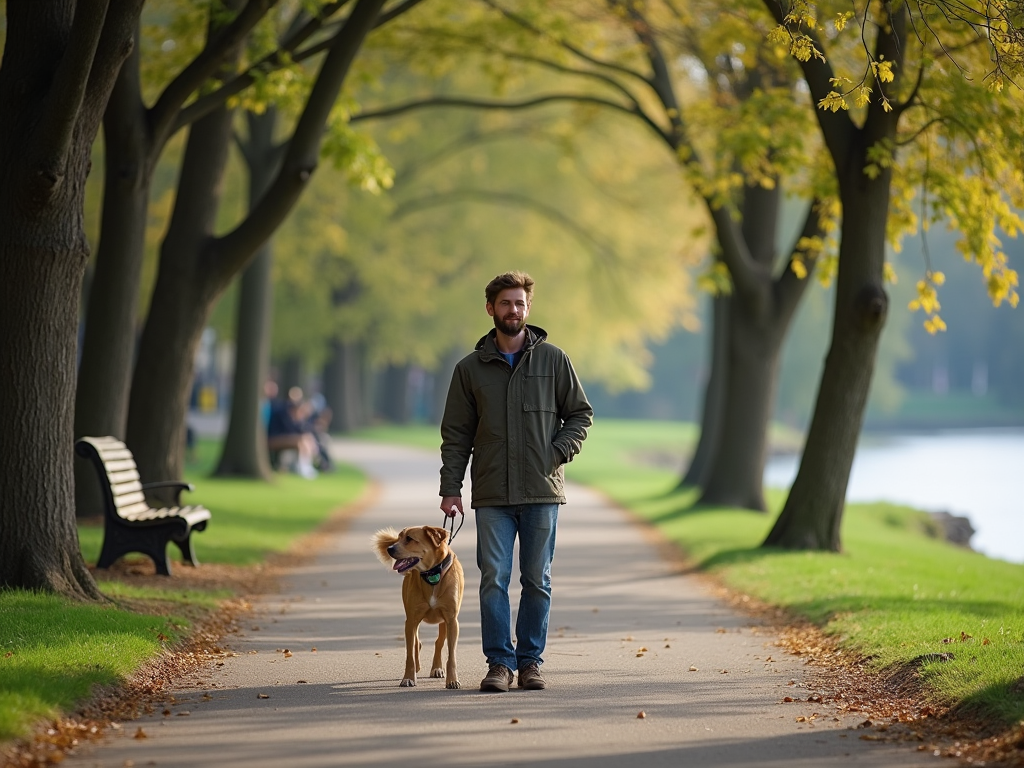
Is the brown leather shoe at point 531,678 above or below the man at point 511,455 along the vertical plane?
below

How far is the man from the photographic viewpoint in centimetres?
762

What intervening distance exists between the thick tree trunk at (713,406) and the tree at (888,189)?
1063cm

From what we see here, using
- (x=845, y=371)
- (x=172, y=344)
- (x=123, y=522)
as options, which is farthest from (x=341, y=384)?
(x=123, y=522)

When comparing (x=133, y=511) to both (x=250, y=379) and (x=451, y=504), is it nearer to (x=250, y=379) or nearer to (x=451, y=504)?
(x=451, y=504)

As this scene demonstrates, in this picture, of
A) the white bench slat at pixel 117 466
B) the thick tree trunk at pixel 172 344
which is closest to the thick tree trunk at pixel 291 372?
the thick tree trunk at pixel 172 344

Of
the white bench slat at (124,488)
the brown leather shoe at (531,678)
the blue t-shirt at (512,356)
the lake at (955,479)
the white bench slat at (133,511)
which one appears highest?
the blue t-shirt at (512,356)

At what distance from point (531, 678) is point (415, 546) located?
1017 mm

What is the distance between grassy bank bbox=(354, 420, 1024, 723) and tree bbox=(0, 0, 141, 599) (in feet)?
18.2

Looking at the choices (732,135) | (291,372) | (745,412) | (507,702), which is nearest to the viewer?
(507,702)

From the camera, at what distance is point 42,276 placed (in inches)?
376

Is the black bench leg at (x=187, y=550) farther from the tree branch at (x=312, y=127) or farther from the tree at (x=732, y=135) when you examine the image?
the tree at (x=732, y=135)

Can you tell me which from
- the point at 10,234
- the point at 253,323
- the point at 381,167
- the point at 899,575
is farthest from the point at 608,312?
the point at 10,234

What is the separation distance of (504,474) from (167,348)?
858 cm

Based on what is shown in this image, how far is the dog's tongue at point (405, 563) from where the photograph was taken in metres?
7.41
